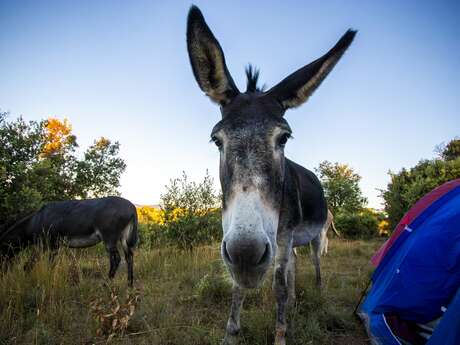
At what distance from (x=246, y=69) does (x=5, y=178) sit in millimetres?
9138

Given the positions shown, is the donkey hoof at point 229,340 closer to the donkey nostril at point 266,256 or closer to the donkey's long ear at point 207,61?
the donkey nostril at point 266,256

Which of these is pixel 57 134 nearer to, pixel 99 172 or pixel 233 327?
pixel 99 172

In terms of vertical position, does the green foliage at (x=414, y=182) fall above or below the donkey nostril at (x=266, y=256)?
above

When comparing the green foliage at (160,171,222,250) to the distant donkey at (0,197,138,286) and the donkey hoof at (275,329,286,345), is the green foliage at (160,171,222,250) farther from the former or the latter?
the donkey hoof at (275,329,286,345)

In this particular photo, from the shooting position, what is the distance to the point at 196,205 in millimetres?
8305

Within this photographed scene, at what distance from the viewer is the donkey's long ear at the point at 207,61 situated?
2266mm

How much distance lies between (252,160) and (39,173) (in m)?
10.7

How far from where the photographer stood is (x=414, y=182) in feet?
28.1

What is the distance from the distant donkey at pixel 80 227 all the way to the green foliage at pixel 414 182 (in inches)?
342

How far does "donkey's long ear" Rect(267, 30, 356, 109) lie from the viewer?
7.63 ft

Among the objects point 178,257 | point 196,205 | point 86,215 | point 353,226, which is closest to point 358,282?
point 178,257

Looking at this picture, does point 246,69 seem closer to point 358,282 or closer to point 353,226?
point 358,282

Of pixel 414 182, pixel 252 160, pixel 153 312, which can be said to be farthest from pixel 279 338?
pixel 414 182

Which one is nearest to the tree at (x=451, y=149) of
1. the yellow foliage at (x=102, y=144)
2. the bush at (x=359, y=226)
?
the bush at (x=359, y=226)
